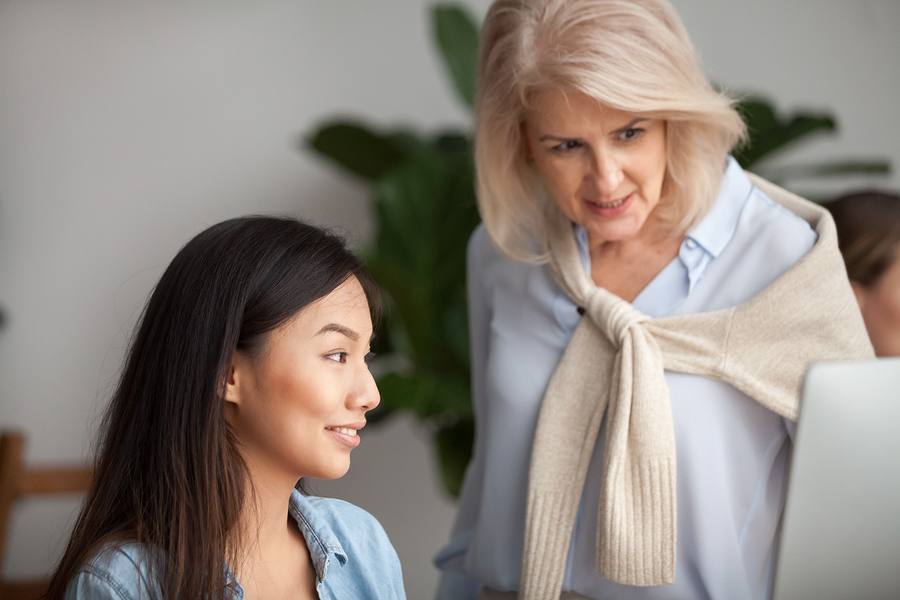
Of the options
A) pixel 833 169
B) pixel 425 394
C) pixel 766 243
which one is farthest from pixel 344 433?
pixel 833 169

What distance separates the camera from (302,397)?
1204 mm

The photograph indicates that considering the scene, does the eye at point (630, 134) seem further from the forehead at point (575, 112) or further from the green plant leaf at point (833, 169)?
the green plant leaf at point (833, 169)

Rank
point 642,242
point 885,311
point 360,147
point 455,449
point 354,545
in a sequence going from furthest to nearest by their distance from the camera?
point 360,147
point 455,449
point 885,311
point 642,242
point 354,545

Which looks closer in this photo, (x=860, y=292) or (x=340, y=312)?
(x=340, y=312)

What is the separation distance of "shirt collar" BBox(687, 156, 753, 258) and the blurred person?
0.93 ft

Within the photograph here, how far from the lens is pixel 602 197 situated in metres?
1.51

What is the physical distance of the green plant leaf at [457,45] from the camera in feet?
9.75

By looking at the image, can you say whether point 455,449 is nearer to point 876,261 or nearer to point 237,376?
point 876,261

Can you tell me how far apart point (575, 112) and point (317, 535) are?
650mm

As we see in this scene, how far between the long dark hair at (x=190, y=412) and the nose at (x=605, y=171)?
0.44 meters

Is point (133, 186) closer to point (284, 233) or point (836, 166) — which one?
point (836, 166)

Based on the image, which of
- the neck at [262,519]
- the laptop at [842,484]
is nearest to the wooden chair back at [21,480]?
the neck at [262,519]

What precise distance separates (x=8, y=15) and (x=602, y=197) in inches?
109

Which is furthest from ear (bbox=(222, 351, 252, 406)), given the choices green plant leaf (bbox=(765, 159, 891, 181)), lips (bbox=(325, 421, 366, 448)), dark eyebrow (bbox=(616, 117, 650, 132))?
green plant leaf (bbox=(765, 159, 891, 181))
